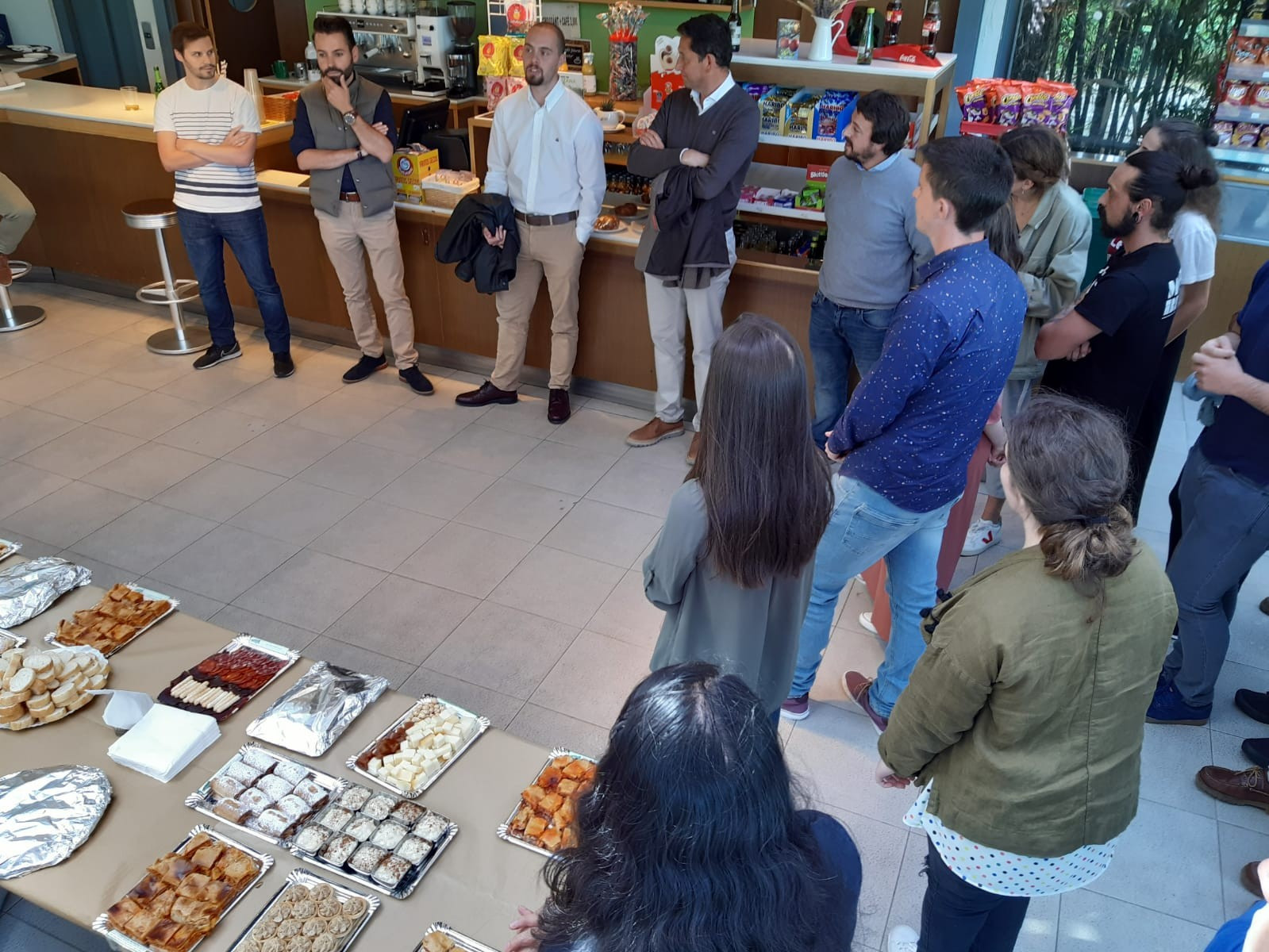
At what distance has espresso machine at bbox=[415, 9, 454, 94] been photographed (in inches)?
270

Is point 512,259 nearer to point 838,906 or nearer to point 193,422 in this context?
point 193,422

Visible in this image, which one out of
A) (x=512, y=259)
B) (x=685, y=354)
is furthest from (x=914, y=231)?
(x=512, y=259)

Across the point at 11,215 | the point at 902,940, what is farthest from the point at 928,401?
the point at 11,215

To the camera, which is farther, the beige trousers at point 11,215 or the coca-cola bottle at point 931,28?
the beige trousers at point 11,215

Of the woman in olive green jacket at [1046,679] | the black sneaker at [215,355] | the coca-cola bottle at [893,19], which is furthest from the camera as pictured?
the black sneaker at [215,355]

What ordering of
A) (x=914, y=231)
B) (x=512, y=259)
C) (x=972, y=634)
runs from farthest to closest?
1. (x=512, y=259)
2. (x=914, y=231)
3. (x=972, y=634)

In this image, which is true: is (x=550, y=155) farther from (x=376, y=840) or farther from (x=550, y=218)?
(x=376, y=840)

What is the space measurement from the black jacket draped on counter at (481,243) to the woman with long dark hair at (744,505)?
2.88 meters

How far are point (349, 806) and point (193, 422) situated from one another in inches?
138

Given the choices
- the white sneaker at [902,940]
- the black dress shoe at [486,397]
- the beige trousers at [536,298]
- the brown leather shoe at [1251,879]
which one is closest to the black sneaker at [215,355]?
the black dress shoe at [486,397]

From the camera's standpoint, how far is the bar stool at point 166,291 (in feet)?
18.3

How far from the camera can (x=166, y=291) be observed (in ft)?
19.2

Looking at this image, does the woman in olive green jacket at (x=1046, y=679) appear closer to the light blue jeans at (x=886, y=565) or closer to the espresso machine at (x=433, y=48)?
the light blue jeans at (x=886, y=565)

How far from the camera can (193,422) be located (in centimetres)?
505
